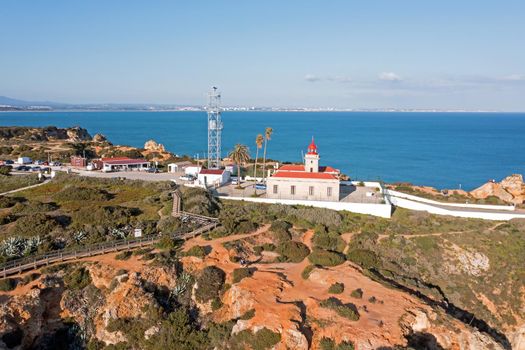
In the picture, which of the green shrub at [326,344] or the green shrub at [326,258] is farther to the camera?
the green shrub at [326,258]

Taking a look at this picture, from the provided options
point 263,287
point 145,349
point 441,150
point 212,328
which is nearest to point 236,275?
point 263,287

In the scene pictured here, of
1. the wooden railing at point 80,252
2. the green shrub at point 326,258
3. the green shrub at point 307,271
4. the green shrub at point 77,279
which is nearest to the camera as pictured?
the green shrub at point 77,279

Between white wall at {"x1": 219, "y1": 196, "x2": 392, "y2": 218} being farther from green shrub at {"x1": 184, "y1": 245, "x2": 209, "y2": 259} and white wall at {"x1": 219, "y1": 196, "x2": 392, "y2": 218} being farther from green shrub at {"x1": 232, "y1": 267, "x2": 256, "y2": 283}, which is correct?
green shrub at {"x1": 232, "y1": 267, "x2": 256, "y2": 283}

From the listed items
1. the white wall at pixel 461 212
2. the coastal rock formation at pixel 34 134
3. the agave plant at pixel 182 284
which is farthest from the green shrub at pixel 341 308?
the coastal rock formation at pixel 34 134

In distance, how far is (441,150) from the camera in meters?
146

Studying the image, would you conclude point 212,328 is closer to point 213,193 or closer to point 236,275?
point 236,275

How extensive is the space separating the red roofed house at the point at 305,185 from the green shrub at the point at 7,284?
87.4 feet

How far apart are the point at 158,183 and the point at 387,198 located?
2770cm

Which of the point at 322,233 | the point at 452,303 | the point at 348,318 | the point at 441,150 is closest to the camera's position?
the point at 348,318

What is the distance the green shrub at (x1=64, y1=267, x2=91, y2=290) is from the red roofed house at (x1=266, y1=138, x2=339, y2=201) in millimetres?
22533

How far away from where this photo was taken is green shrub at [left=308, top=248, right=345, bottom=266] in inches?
1318

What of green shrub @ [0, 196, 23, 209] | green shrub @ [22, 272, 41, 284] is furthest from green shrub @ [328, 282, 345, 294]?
green shrub @ [0, 196, 23, 209]

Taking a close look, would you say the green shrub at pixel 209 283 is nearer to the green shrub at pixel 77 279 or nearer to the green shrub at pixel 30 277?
the green shrub at pixel 77 279

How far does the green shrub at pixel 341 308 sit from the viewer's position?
2541 cm
